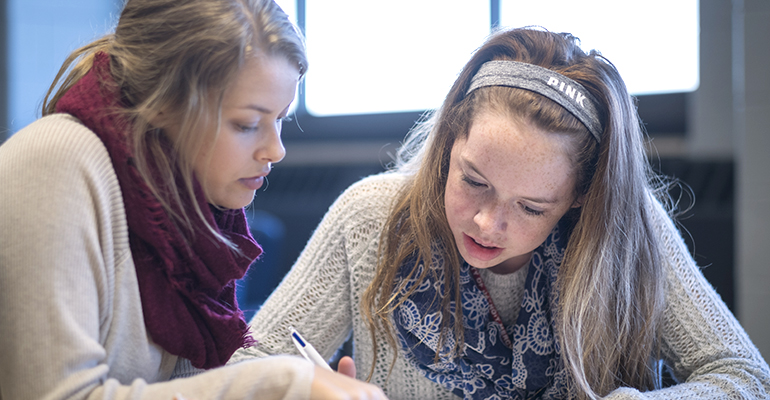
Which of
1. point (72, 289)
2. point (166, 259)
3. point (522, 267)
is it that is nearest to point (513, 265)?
point (522, 267)

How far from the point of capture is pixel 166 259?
691mm

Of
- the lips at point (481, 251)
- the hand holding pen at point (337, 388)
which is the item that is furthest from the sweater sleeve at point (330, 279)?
the hand holding pen at point (337, 388)

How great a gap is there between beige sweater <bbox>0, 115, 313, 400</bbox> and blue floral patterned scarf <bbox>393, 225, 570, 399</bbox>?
0.43m

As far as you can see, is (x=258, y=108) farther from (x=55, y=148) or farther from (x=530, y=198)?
(x=530, y=198)

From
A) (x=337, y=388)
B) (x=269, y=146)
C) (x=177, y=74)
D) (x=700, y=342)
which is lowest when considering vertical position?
(x=700, y=342)

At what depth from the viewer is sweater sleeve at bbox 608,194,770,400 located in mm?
985

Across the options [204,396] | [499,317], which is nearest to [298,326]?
[499,317]

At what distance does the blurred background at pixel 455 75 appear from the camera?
5.65 feet

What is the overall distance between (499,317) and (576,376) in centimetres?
18

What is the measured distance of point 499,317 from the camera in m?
1.09

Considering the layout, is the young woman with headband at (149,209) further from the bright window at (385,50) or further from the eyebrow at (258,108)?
the bright window at (385,50)

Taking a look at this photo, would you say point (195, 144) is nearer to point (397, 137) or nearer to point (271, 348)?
point (271, 348)

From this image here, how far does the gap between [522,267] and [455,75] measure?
406 mm

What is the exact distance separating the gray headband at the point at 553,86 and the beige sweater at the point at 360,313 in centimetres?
31
